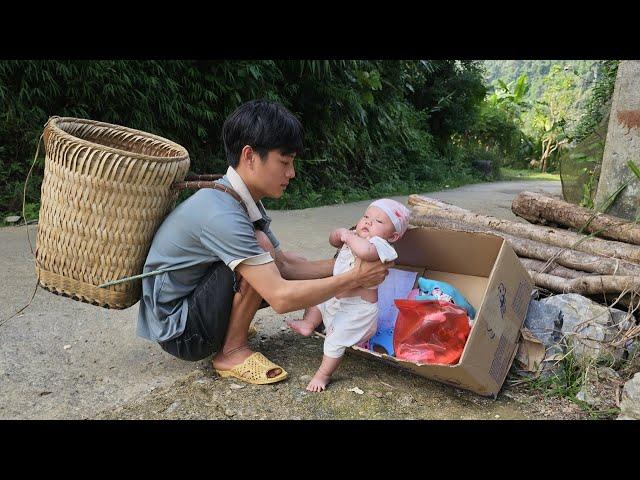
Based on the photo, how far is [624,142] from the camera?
375 centimetres

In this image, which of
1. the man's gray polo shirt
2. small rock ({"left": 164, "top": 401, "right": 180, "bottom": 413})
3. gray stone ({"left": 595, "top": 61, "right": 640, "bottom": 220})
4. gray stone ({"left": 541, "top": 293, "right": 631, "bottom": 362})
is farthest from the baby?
gray stone ({"left": 595, "top": 61, "right": 640, "bottom": 220})

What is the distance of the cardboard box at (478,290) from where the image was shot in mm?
2246

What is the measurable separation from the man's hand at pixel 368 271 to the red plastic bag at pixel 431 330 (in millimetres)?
287

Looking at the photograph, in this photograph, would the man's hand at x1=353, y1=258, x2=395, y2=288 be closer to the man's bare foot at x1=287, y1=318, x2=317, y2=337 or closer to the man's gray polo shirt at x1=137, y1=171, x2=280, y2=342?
the man's gray polo shirt at x1=137, y1=171, x2=280, y2=342

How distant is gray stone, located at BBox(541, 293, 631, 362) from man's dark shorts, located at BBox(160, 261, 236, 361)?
4.85ft

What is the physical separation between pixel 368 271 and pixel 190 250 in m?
0.69

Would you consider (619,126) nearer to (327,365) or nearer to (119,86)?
(327,365)

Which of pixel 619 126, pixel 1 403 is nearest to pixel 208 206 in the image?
pixel 1 403

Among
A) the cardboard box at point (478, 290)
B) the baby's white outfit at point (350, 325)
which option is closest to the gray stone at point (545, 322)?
the cardboard box at point (478, 290)

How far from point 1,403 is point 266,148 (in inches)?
54.6

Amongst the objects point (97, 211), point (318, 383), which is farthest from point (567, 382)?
point (97, 211)

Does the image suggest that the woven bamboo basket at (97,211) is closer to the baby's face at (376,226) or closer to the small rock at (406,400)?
the baby's face at (376,226)

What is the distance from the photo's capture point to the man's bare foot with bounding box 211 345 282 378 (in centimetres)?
→ 253

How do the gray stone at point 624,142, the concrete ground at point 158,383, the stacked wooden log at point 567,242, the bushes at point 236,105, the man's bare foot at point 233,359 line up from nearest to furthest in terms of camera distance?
the concrete ground at point 158,383
the man's bare foot at point 233,359
the stacked wooden log at point 567,242
the gray stone at point 624,142
the bushes at point 236,105
